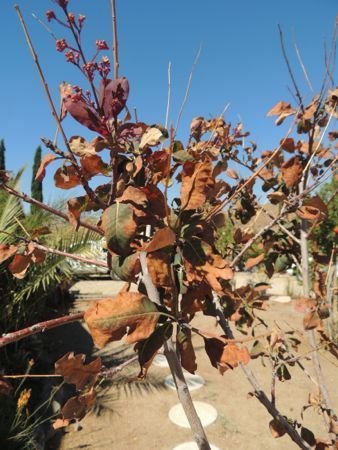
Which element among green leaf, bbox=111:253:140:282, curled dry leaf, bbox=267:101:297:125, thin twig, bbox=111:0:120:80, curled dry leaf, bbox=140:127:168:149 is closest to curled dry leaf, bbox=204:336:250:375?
green leaf, bbox=111:253:140:282

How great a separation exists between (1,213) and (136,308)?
11.6ft

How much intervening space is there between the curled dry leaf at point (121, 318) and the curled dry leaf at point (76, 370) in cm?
11

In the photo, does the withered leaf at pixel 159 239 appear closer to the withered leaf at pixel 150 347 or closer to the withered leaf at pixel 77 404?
the withered leaf at pixel 150 347

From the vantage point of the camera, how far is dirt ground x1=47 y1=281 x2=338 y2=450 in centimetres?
277

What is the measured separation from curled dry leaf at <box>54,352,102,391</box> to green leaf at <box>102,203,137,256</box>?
0.63ft

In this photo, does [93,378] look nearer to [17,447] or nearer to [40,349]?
[17,447]

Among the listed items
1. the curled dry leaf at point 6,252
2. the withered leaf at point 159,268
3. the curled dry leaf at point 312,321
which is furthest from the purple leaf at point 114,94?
the curled dry leaf at point 312,321

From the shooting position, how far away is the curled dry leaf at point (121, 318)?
0.48 metres

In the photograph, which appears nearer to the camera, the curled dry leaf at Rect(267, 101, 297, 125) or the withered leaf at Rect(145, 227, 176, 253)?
the withered leaf at Rect(145, 227, 176, 253)

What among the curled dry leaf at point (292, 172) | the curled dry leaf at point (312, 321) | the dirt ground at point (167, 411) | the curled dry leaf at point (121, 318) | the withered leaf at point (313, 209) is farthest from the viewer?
the dirt ground at point (167, 411)

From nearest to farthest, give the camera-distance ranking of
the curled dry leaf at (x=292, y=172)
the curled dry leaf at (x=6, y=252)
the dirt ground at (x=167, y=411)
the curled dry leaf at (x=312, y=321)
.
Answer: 1. the curled dry leaf at (x=6, y=252)
2. the curled dry leaf at (x=292, y=172)
3. the curled dry leaf at (x=312, y=321)
4. the dirt ground at (x=167, y=411)

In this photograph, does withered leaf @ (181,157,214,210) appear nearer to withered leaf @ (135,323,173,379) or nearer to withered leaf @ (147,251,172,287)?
withered leaf @ (147,251,172,287)

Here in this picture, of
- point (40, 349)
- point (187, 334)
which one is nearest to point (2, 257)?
point (187, 334)

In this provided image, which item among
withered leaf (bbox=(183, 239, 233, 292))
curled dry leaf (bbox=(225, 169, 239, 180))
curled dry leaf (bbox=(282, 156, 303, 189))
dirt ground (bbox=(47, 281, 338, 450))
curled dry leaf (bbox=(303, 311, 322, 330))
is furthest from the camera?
dirt ground (bbox=(47, 281, 338, 450))
